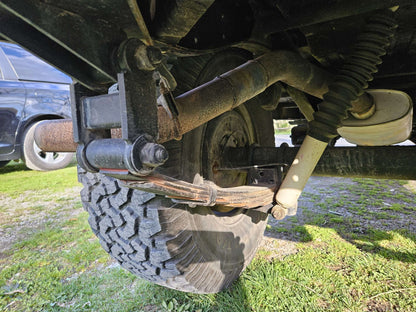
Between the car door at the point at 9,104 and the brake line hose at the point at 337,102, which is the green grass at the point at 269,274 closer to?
the brake line hose at the point at 337,102

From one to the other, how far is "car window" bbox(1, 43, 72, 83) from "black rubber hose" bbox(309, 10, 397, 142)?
15.5ft

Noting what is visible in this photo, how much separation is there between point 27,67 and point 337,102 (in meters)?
4.98

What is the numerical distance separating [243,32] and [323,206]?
91.3 inches

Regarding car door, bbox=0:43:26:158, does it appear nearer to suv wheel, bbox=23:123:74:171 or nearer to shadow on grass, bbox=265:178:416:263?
suv wheel, bbox=23:123:74:171

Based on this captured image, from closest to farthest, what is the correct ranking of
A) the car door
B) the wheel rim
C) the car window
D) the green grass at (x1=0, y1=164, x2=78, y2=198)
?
1. the green grass at (x1=0, y1=164, x2=78, y2=198)
2. the car door
3. the car window
4. the wheel rim

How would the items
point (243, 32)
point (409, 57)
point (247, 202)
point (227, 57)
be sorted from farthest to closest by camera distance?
point (409, 57) < point (227, 57) < point (243, 32) < point (247, 202)

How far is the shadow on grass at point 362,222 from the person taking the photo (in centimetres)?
204

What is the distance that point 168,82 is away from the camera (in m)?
0.77

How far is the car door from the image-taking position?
4.05 metres

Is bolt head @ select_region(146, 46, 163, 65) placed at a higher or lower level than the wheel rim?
higher

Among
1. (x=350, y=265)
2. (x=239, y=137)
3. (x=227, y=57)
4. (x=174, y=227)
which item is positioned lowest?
(x=350, y=265)

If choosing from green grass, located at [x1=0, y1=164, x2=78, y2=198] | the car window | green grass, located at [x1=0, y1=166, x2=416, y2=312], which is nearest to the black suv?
the car window

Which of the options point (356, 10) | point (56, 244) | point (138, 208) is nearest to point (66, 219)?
point (56, 244)

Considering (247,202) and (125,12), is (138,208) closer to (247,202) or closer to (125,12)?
(247,202)
